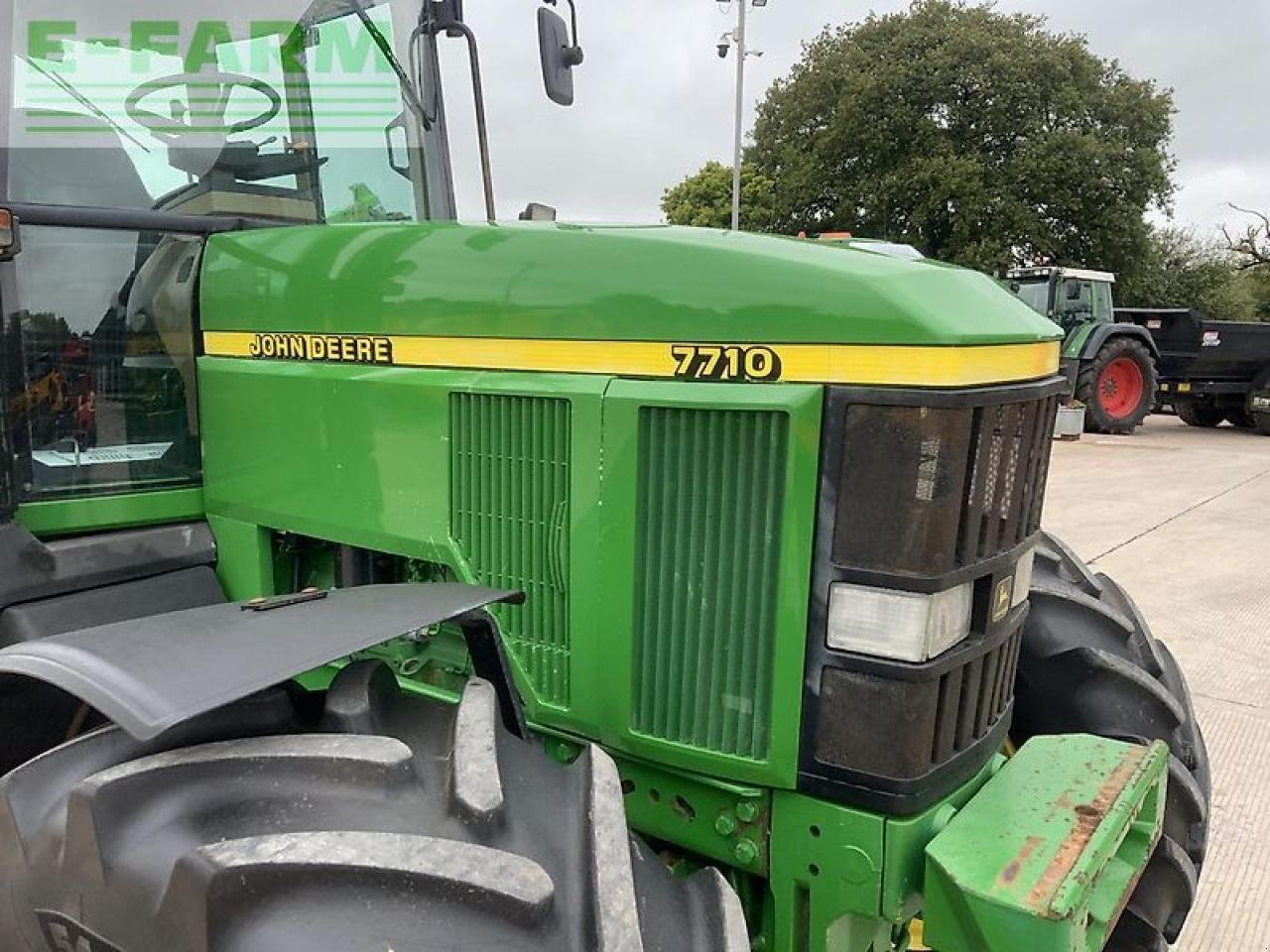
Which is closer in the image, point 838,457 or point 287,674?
point 287,674

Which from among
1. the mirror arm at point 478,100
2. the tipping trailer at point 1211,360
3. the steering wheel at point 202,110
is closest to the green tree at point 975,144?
the tipping trailer at point 1211,360

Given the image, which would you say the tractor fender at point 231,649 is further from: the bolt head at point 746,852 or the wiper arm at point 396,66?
the wiper arm at point 396,66

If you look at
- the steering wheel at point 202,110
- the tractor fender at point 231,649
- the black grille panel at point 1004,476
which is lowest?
the tractor fender at point 231,649

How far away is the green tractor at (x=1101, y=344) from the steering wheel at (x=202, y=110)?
47.1 feet

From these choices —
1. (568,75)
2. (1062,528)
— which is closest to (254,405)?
(568,75)

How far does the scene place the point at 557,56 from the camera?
286cm

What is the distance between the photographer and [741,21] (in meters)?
20.5

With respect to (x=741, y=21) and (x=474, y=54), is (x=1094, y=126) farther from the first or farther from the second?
(x=474, y=54)

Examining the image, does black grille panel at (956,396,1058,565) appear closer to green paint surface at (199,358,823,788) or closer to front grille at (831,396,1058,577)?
front grille at (831,396,1058,577)

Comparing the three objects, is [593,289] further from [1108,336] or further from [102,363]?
[1108,336]

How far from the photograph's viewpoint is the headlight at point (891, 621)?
1688 millimetres

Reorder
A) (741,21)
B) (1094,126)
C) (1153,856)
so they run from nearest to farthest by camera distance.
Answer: (1153,856), (741,21), (1094,126)

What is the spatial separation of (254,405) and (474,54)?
1110 millimetres

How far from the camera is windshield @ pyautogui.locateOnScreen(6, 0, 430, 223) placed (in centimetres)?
229
